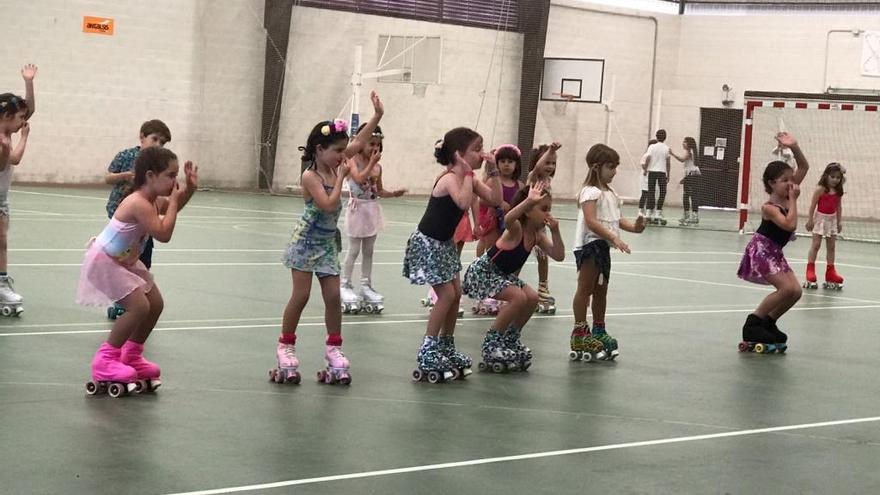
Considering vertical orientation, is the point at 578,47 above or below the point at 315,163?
above

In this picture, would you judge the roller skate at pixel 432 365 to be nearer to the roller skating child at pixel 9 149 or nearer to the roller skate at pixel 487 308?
the roller skating child at pixel 9 149

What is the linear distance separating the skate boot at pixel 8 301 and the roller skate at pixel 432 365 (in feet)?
11.6

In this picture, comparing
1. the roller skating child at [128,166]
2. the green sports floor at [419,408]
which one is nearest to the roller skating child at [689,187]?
the green sports floor at [419,408]

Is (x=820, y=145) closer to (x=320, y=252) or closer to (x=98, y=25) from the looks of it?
(x=98, y=25)

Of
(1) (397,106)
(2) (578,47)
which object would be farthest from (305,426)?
(2) (578,47)

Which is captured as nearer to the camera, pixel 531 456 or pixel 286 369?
pixel 531 456

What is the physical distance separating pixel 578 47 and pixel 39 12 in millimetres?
15260

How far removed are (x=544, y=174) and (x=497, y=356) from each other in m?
1.36

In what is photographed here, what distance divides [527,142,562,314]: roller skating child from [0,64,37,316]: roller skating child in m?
3.68

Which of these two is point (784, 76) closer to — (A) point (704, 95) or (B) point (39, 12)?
(A) point (704, 95)

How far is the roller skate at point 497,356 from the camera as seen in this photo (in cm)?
891

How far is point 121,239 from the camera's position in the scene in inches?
301

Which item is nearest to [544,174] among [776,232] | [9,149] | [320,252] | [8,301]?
[320,252]

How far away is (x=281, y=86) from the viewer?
3231cm
